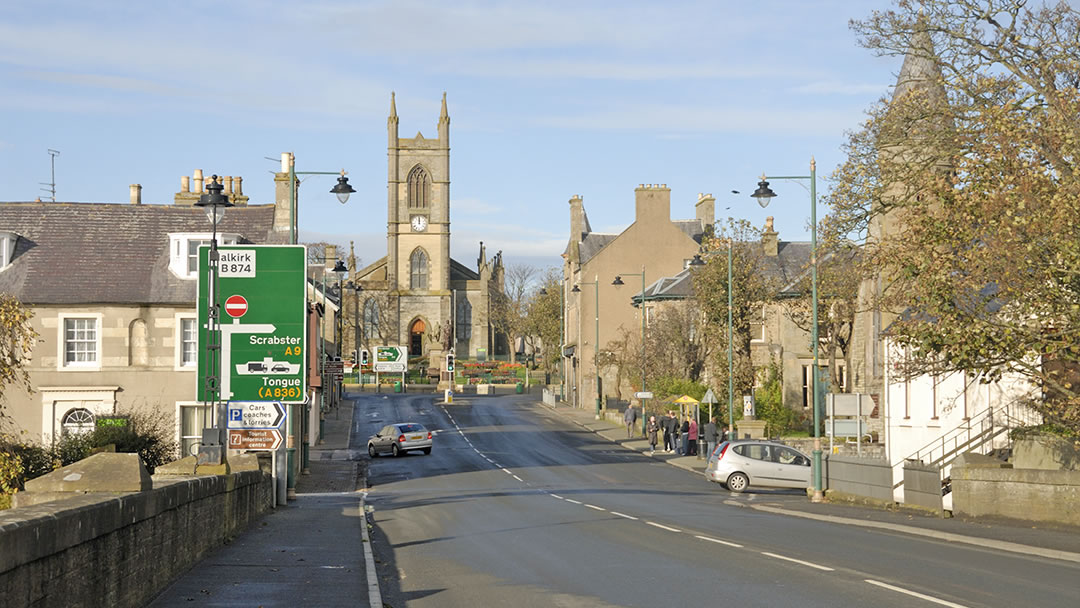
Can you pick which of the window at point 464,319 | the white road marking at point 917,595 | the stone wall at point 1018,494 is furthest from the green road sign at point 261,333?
the window at point 464,319

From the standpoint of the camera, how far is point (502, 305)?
141m

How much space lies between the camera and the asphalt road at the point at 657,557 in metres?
12.6

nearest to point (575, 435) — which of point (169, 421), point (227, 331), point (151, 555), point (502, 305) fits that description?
point (169, 421)

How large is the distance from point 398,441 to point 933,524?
32.4m

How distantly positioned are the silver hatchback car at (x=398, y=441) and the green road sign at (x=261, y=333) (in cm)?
2594

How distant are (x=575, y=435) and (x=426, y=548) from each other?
45035 millimetres

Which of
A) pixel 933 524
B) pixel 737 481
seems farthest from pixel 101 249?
pixel 933 524

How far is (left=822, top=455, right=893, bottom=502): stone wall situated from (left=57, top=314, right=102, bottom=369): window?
82.6 feet

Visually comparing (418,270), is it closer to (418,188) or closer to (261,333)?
(418,188)

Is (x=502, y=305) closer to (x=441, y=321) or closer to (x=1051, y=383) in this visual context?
(x=441, y=321)

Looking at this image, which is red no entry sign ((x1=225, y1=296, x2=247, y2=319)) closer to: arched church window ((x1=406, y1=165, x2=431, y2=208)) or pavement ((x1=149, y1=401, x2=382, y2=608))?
pavement ((x1=149, y1=401, x2=382, y2=608))

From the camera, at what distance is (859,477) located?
99.9 feet

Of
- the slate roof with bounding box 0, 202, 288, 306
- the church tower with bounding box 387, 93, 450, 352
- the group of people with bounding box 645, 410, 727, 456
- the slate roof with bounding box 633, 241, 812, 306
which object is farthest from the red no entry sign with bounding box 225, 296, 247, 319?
the church tower with bounding box 387, 93, 450, 352

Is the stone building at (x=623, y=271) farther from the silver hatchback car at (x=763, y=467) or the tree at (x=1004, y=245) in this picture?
the tree at (x=1004, y=245)
